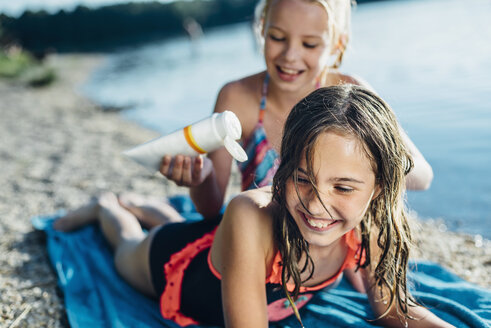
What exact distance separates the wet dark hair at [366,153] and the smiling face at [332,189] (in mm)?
25

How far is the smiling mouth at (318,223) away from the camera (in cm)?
174

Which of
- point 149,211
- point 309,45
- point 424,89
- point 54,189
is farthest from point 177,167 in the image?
point 424,89

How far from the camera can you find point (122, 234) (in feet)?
9.84

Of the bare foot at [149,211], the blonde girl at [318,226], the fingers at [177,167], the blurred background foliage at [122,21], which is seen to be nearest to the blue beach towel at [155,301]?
the blonde girl at [318,226]

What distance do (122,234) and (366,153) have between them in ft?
6.28

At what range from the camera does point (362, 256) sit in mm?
2191

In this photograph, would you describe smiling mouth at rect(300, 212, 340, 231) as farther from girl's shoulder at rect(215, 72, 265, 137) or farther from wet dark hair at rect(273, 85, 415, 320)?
girl's shoulder at rect(215, 72, 265, 137)

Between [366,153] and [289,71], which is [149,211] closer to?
[289,71]

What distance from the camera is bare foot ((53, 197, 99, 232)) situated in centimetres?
347

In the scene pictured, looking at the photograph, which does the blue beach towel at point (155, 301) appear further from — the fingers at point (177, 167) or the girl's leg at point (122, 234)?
the fingers at point (177, 167)

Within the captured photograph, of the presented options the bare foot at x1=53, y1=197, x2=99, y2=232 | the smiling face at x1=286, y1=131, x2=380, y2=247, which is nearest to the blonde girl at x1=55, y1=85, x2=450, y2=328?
the smiling face at x1=286, y1=131, x2=380, y2=247

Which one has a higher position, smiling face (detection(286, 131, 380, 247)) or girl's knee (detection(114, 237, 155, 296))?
smiling face (detection(286, 131, 380, 247))

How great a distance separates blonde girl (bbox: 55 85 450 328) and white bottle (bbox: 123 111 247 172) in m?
0.25

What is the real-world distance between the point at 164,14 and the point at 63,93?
135 ft
